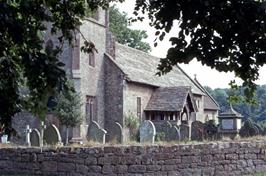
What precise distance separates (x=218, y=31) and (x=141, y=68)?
36.0m

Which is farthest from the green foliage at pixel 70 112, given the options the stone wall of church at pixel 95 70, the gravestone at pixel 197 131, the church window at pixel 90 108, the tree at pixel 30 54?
the tree at pixel 30 54

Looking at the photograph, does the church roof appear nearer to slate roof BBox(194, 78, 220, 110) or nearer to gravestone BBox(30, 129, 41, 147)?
slate roof BBox(194, 78, 220, 110)

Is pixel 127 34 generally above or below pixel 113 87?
above

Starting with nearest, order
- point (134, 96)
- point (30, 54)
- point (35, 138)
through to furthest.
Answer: point (30, 54), point (35, 138), point (134, 96)

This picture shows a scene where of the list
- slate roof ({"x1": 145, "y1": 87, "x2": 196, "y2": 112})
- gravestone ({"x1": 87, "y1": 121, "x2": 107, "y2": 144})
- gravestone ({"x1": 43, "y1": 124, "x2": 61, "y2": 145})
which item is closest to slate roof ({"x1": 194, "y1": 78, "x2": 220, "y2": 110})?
slate roof ({"x1": 145, "y1": 87, "x2": 196, "y2": 112})

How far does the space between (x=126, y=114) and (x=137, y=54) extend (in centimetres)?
1038

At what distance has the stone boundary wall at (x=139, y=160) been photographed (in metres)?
12.4

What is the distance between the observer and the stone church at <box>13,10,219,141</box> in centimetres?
3431

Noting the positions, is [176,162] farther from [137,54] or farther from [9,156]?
[137,54]

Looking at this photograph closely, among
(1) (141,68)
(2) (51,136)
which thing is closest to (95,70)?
(1) (141,68)

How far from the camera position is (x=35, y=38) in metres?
5.91

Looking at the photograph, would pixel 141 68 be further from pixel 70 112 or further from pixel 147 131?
pixel 147 131

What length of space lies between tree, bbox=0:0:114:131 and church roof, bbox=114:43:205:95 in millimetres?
26596

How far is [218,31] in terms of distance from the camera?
4332mm
